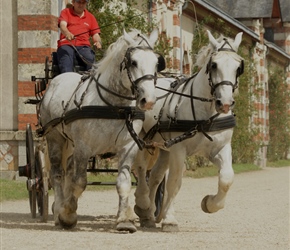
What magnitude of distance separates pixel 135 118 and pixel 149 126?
3.46 feet

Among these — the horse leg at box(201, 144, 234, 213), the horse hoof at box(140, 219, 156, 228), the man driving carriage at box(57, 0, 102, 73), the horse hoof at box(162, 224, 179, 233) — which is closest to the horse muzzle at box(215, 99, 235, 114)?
the horse leg at box(201, 144, 234, 213)

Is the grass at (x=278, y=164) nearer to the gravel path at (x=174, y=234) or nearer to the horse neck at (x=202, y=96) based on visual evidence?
the gravel path at (x=174, y=234)

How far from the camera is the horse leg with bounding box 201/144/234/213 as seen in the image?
1070 cm

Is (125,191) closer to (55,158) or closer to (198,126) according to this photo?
(198,126)

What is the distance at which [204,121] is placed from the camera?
10758 mm

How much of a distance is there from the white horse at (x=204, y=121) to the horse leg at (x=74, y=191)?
0.91 metres

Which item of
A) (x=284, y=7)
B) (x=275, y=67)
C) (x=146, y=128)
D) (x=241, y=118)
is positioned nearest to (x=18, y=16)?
(x=146, y=128)

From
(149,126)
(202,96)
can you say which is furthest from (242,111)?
(202,96)

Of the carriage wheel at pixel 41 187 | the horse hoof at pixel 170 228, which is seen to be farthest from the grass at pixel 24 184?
the horse hoof at pixel 170 228

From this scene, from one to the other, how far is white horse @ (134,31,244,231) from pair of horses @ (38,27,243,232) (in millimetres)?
11

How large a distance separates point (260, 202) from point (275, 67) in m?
28.1

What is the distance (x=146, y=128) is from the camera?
11.5m

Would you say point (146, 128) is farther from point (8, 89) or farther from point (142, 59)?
point (8, 89)

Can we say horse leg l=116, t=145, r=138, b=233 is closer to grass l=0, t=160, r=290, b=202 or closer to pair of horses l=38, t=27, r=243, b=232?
pair of horses l=38, t=27, r=243, b=232
